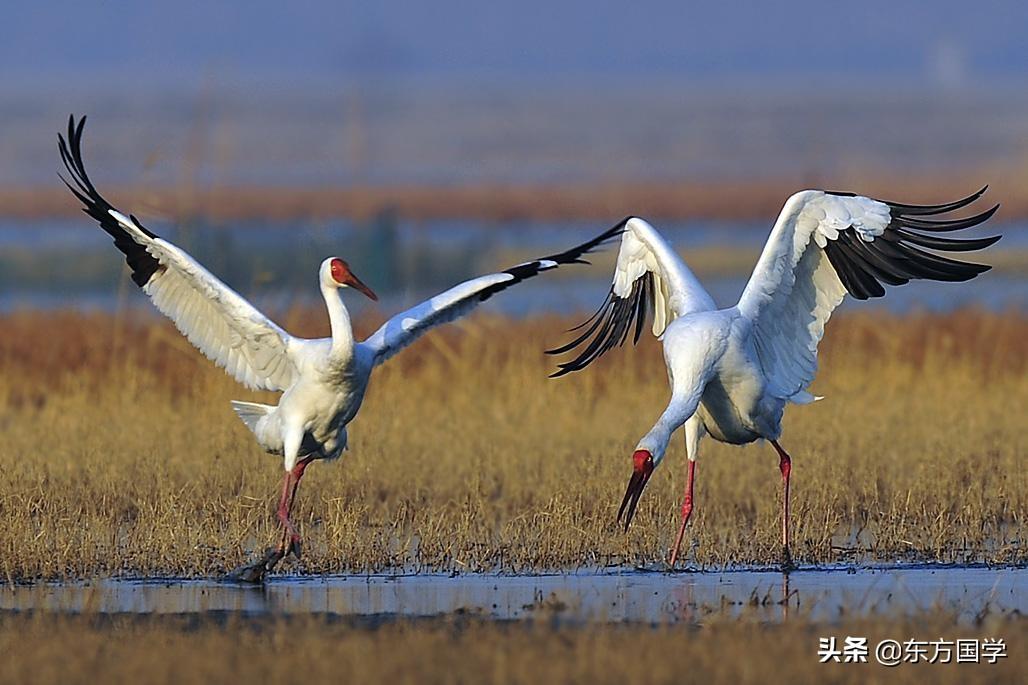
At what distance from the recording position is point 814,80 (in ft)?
389

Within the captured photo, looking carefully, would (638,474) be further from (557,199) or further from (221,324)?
(557,199)

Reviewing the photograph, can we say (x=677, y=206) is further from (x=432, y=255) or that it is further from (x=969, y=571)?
(x=969, y=571)

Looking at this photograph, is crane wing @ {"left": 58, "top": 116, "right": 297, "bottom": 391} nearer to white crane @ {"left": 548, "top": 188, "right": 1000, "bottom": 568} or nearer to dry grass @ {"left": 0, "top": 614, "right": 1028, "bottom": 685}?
white crane @ {"left": 548, "top": 188, "right": 1000, "bottom": 568}

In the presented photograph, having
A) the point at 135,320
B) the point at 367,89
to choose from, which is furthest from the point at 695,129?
the point at 135,320

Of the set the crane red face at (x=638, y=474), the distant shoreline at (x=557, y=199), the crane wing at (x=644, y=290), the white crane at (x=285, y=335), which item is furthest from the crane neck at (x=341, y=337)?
the distant shoreline at (x=557, y=199)

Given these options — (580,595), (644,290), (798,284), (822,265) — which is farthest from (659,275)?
(580,595)

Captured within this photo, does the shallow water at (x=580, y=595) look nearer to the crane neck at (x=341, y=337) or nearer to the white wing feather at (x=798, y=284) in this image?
the crane neck at (x=341, y=337)

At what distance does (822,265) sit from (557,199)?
4860 centimetres

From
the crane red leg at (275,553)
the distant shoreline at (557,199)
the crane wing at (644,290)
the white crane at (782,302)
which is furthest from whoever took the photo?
the distant shoreline at (557,199)

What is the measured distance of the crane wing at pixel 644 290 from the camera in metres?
11.0

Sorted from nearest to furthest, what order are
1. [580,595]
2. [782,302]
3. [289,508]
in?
[580,595], [289,508], [782,302]

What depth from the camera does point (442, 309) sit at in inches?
432

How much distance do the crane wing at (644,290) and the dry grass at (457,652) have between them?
310 cm

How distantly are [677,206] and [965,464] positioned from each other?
4195 centimetres
